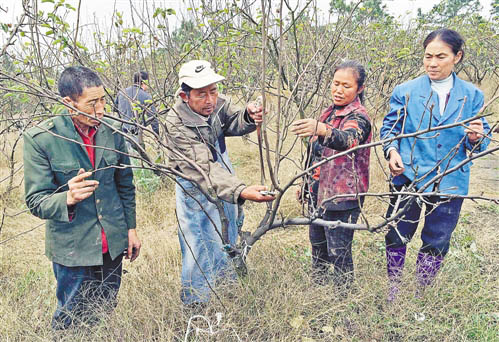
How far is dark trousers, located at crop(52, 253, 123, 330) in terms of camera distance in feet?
6.08

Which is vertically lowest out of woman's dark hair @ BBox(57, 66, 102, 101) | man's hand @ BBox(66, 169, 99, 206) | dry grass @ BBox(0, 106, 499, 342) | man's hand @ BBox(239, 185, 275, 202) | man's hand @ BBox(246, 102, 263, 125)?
dry grass @ BBox(0, 106, 499, 342)

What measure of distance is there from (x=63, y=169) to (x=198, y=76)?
0.78m

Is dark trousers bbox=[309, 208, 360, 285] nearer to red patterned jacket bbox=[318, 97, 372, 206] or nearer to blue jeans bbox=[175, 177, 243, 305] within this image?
red patterned jacket bbox=[318, 97, 372, 206]

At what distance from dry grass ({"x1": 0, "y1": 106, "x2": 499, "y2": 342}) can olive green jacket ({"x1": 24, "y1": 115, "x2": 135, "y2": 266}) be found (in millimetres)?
464

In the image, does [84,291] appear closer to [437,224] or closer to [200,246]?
Result: [200,246]

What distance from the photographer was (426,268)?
2258mm

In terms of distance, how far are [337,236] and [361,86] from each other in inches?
33.2

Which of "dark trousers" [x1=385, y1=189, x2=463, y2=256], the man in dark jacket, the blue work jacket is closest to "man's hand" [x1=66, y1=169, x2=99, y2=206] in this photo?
the man in dark jacket

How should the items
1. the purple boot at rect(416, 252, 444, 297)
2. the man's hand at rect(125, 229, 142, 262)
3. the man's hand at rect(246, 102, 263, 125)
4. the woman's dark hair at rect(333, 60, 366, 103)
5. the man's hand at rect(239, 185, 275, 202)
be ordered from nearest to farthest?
the man's hand at rect(239, 185, 275, 202)
the man's hand at rect(246, 102, 263, 125)
the woman's dark hair at rect(333, 60, 366, 103)
the man's hand at rect(125, 229, 142, 262)
the purple boot at rect(416, 252, 444, 297)

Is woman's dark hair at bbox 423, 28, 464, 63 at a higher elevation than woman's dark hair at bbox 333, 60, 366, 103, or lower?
higher

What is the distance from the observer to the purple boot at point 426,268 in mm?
2225

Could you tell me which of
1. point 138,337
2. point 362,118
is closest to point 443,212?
point 362,118

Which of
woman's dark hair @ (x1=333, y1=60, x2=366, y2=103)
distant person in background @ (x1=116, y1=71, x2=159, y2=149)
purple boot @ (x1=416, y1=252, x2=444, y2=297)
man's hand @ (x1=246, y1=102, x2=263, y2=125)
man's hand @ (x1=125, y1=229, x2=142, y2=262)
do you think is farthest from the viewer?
purple boot @ (x1=416, y1=252, x2=444, y2=297)

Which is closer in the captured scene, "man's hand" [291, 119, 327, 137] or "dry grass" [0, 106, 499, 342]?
"man's hand" [291, 119, 327, 137]
